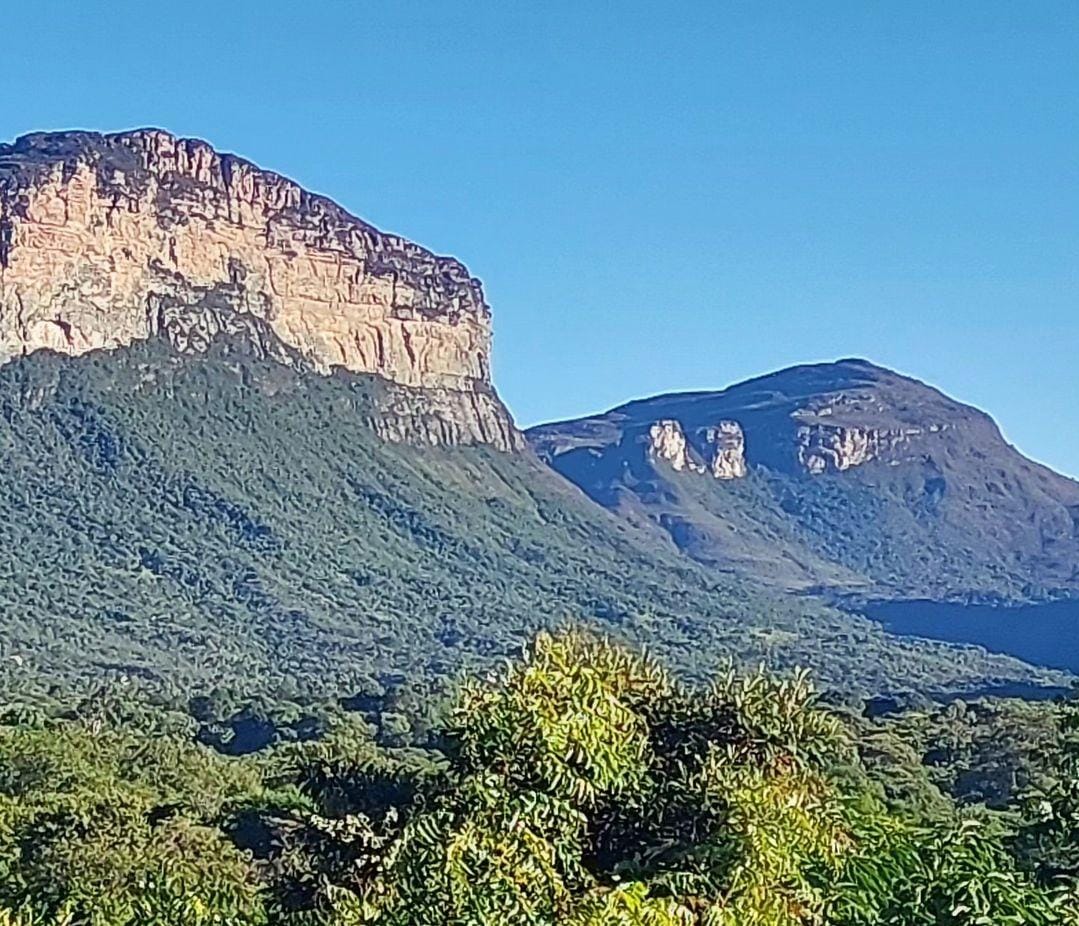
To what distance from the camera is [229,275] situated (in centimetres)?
18688

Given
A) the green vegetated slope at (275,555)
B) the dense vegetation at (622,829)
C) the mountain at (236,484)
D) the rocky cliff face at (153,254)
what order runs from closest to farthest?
the dense vegetation at (622,829), the green vegetated slope at (275,555), the mountain at (236,484), the rocky cliff face at (153,254)

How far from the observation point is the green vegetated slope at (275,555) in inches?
5522

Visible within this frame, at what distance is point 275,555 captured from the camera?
163 m

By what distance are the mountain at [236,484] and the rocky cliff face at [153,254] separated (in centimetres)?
22

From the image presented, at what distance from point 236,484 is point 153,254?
24515 mm

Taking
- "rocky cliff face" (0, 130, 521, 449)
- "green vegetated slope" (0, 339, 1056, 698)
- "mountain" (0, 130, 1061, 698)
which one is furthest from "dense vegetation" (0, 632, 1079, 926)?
"rocky cliff face" (0, 130, 521, 449)

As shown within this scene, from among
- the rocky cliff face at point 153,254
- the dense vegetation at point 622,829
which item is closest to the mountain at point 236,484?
the rocky cliff face at point 153,254

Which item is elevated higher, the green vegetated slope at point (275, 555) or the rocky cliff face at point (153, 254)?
the rocky cliff face at point (153, 254)

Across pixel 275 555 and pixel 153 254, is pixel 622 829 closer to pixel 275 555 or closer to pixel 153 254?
pixel 275 555

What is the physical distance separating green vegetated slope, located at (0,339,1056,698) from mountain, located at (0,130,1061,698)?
271 mm

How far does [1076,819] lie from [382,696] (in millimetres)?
82609

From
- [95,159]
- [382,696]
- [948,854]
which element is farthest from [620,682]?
[95,159]

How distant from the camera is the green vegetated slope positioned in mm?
140250

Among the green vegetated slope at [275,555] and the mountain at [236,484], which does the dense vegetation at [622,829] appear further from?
the mountain at [236,484]
